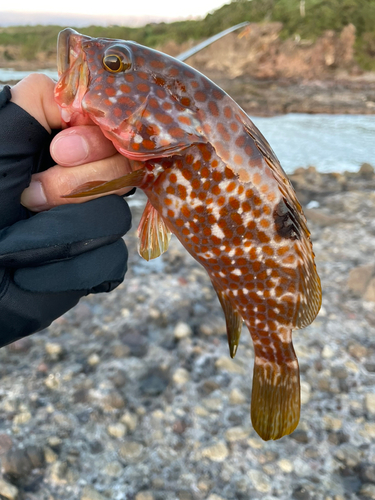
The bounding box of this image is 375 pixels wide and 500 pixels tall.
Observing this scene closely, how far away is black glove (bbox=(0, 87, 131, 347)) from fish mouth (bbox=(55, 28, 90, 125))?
10.9 inches

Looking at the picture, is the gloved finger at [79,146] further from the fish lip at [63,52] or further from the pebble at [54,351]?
the pebble at [54,351]

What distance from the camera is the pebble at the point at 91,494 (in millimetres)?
2445

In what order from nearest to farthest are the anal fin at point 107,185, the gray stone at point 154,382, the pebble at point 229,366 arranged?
the anal fin at point 107,185 → the gray stone at point 154,382 → the pebble at point 229,366

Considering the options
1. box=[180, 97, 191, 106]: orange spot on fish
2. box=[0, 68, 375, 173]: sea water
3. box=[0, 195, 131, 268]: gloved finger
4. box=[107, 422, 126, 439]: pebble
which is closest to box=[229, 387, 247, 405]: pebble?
box=[107, 422, 126, 439]: pebble

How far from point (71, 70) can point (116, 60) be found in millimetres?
217

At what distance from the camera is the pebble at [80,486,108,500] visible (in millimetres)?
2445

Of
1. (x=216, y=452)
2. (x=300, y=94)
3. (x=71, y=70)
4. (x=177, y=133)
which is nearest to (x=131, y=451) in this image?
(x=216, y=452)

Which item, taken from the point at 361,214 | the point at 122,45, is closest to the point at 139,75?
the point at 122,45

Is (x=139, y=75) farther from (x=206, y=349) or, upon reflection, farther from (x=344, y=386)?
(x=344, y=386)

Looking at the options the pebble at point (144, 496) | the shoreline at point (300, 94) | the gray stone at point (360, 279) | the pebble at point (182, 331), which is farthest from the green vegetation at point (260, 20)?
the pebble at point (144, 496)

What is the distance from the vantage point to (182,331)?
3.89m

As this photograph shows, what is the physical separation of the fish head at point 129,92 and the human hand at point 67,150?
13cm

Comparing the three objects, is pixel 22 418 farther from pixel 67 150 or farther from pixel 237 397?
pixel 67 150

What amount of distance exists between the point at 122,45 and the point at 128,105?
0.29 meters
